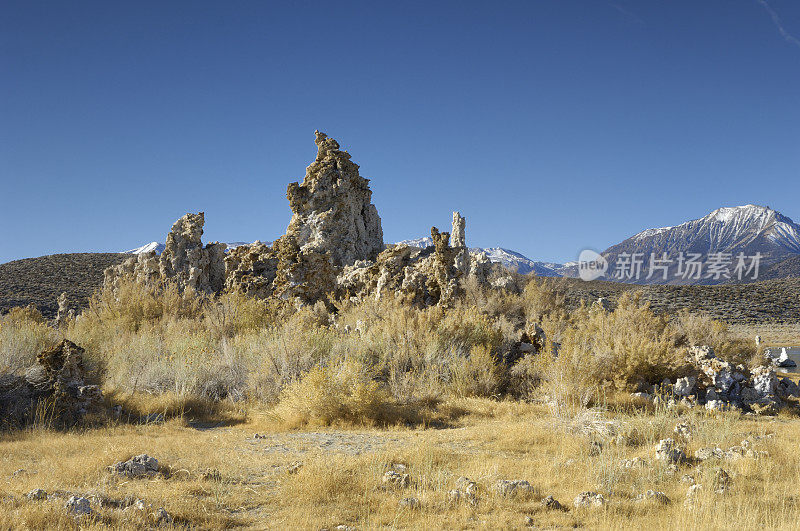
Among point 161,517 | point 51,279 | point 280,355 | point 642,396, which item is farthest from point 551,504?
point 51,279

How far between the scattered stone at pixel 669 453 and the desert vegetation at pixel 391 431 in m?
0.05

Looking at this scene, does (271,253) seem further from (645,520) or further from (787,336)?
(787,336)

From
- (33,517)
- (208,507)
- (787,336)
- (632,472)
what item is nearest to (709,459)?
(632,472)

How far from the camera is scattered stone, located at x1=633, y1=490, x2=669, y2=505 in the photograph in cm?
474

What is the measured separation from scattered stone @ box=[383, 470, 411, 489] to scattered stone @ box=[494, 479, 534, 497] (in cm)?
90

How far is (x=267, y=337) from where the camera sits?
1163 centimetres

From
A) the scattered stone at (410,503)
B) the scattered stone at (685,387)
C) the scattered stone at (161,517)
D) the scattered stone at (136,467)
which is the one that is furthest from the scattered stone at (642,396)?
the scattered stone at (161,517)

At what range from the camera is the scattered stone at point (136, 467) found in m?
5.30

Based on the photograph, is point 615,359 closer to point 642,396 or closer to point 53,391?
point 642,396

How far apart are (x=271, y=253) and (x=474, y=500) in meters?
15.7

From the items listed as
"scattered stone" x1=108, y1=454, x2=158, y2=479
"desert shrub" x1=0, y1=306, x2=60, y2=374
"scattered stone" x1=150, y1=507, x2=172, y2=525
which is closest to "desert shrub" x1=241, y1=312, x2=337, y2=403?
"desert shrub" x1=0, y1=306, x2=60, y2=374

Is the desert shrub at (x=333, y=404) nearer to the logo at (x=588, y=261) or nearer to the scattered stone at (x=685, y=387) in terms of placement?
the scattered stone at (x=685, y=387)

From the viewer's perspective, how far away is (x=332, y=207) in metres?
20.3

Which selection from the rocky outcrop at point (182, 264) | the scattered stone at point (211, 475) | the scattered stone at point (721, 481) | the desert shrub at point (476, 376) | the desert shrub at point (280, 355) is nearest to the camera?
the scattered stone at point (721, 481)
